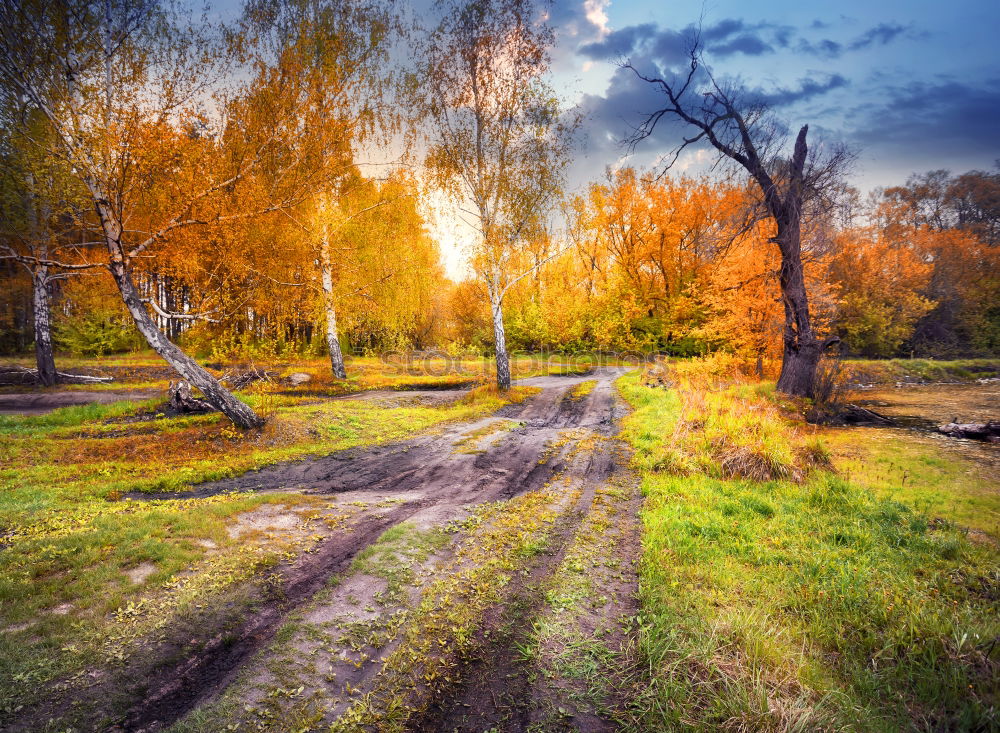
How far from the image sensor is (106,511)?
5309mm

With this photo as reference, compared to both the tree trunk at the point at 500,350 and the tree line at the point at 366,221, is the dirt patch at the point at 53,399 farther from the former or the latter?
the tree trunk at the point at 500,350

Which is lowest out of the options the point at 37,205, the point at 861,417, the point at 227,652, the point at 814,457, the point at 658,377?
the point at 861,417

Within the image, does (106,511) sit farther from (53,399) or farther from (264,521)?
(53,399)

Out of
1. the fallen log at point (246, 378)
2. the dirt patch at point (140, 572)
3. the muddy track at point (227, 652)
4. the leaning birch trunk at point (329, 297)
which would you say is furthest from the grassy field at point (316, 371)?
the muddy track at point (227, 652)

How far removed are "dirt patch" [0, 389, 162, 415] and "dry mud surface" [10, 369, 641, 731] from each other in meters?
11.5

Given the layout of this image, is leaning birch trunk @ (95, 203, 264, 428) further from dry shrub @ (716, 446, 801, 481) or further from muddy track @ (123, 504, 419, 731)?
dry shrub @ (716, 446, 801, 481)

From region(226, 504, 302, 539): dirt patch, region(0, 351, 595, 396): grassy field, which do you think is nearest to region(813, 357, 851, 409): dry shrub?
region(0, 351, 595, 396): grassy field

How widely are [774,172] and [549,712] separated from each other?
1717 centimetres

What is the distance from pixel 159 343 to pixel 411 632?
33.6 ft

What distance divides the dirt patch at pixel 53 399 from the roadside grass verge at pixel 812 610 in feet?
59.0

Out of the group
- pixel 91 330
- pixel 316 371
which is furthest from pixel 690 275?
pixel 91 330

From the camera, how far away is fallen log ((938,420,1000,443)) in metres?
9.95

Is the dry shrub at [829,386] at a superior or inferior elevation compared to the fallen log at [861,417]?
superior

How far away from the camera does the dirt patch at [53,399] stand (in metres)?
12.5
